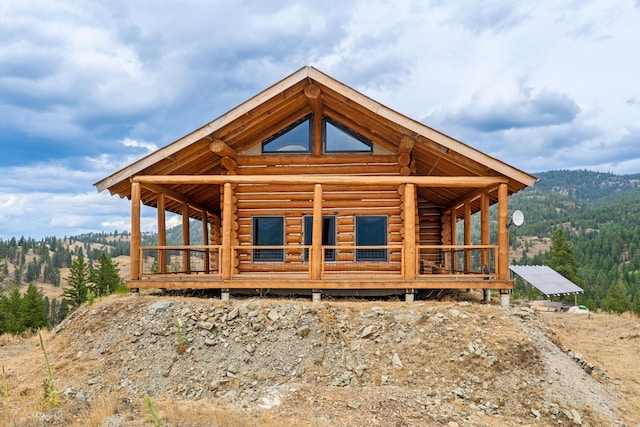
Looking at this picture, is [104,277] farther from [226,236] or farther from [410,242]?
[410,242]

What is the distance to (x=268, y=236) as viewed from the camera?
15.6 metres

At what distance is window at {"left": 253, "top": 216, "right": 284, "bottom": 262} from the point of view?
15484 mm

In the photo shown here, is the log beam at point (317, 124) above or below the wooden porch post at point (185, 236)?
above

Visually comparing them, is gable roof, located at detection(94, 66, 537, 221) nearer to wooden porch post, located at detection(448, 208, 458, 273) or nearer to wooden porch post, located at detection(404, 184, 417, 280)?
wooden porch post, located at detection(404, 184, 417, 280)

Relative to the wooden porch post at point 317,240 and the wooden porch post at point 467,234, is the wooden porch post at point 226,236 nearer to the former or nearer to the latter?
the wooden porch post at point 317,240

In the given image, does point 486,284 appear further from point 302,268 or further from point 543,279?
point 543,279

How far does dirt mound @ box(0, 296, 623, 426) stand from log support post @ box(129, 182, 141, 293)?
1337mm

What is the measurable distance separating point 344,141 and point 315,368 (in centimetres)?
803

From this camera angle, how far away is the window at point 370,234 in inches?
602

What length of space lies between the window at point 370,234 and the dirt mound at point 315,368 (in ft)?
11.5

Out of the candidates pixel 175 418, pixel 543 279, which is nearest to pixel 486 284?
pixel 175 418

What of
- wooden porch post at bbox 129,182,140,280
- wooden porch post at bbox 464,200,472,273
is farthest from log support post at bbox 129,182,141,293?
wooden porch post at bbox 464,200,472,273

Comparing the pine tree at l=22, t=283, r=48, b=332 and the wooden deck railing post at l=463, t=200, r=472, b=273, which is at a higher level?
the wooden deck railing post at l=463, t=200, r=472, b=273

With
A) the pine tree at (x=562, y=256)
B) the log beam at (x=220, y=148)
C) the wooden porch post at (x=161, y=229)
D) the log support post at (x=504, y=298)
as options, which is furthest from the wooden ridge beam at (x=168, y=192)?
the pine tree at (x=562, y=256)
